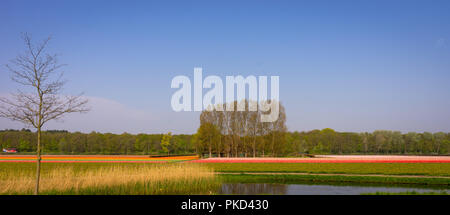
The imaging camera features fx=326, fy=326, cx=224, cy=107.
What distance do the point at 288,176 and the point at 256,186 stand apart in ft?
12.2

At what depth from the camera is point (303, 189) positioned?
56.0 ft

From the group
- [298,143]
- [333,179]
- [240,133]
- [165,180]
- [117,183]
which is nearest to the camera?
[117,183]

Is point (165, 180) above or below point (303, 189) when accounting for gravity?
above

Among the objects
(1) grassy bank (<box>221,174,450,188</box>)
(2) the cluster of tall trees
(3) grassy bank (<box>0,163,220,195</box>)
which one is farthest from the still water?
(2) the cluster of tall trees

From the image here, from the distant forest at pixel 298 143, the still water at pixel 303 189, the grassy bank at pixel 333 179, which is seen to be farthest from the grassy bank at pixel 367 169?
the distant forest at pixel 298 143

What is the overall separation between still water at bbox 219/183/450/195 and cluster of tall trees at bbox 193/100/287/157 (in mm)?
38458

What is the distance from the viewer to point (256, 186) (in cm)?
1873

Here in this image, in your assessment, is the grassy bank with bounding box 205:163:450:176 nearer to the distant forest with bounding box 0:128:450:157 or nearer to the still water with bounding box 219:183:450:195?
the still water with bounding box 219:183:450:195

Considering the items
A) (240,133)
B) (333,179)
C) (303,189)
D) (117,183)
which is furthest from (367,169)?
(240,133)

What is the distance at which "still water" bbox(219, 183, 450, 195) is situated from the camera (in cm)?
1587

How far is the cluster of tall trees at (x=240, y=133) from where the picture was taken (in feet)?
190

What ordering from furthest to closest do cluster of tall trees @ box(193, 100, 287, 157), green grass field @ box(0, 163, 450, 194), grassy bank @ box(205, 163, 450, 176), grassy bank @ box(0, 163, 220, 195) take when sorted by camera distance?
cluster of tall trees @ box(193, 100, 287, 157) → grassy bank @ box(205, 163, 450, 176) → green grass field @ box(0, 163, 450, 194) → grassy bank @ box(0, 163, 220, 195)

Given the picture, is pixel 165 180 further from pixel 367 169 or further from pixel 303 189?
pixel 367 169

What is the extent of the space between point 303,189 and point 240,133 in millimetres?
41726
